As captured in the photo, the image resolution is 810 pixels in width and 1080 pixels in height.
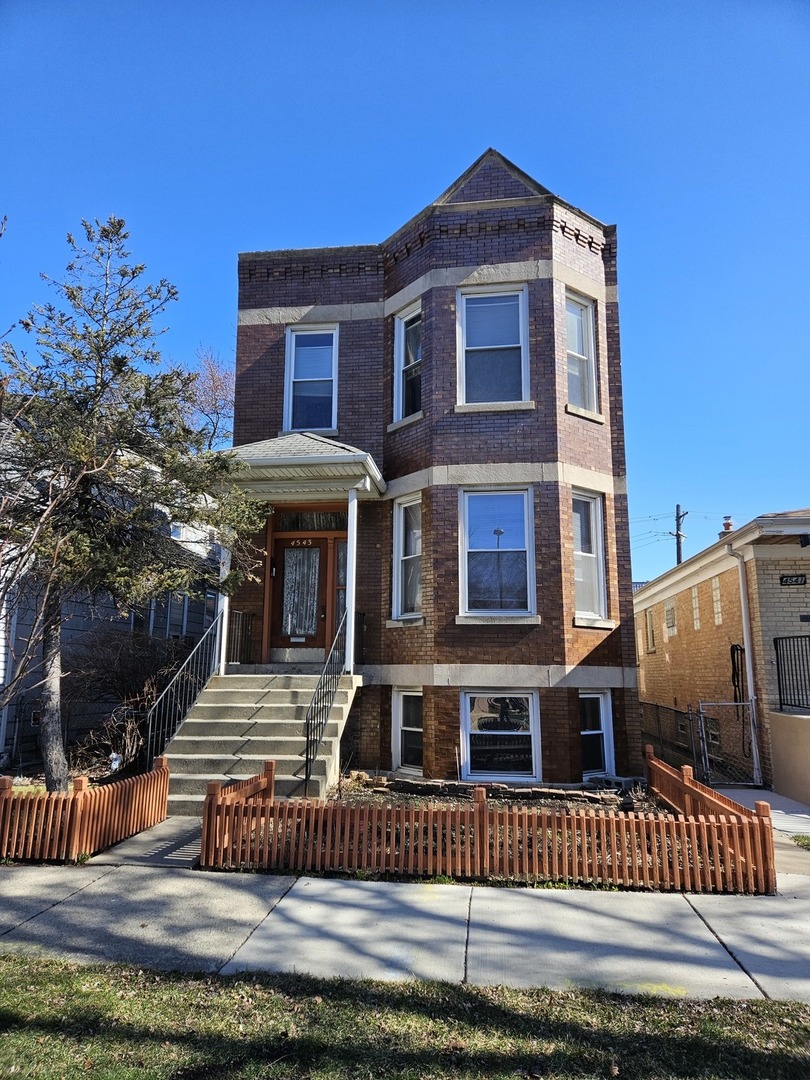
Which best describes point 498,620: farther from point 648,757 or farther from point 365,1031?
point 365,1031

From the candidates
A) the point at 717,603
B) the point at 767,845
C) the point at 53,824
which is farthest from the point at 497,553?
the point at 53,824

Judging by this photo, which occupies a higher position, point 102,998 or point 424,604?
point 424,604

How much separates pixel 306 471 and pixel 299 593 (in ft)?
7.93

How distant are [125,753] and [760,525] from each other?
10.1 metres

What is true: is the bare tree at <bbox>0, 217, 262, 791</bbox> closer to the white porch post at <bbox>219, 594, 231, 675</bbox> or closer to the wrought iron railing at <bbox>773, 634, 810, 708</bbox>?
the white porch post at <bbox>219, 594, 231, 675</bbox>

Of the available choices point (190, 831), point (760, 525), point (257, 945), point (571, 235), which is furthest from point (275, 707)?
point (571, 235)

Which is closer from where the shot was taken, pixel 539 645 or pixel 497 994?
pixel 497 994

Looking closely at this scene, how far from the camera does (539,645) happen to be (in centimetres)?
1080

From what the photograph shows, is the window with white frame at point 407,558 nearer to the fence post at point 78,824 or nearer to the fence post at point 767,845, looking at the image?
the fence post at point 78,824

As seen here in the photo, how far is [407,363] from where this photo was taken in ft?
41.8

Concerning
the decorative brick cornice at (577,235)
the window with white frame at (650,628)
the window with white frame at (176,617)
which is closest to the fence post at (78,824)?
the window with white frame at (176,617)

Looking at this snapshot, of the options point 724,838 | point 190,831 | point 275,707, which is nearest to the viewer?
point 724,838

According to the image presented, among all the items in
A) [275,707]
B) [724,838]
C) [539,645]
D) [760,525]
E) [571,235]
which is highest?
[571,235]

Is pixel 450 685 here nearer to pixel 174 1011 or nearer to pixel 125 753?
pixel 125 753
